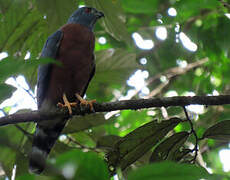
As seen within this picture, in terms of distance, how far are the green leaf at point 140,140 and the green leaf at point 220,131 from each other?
22cm

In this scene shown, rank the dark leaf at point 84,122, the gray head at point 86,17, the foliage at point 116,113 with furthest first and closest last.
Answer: the gray head at point 86,17 → the dark leaf at point 84,122 → the foliage at point 116,113

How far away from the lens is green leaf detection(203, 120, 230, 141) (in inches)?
90.1

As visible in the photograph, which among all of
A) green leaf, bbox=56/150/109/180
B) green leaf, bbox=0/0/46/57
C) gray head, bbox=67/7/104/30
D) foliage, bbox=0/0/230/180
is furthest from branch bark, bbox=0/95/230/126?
gray head, bbox=67/7/104/30

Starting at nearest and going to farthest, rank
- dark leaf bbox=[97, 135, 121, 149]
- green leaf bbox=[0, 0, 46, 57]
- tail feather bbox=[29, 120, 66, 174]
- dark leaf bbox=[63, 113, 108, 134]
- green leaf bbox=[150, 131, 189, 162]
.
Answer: green leaf bbox=[150, 131, 189, 162] < green leaf bbox=[0, 0, 46, 57] < dark leaf bbox=[97, 135, 121, 149] < tail feather bbox=[29, 120, 66, 174] < dark leaf bbox=[63, 113, 108, 134]

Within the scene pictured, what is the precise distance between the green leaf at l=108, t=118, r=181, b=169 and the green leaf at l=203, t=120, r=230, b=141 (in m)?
0.22

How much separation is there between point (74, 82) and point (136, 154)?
1.83 metres

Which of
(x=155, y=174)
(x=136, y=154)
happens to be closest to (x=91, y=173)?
(x=155, y=174)

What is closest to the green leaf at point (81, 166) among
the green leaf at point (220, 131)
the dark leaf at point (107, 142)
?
the green leaf at point (220, 131)

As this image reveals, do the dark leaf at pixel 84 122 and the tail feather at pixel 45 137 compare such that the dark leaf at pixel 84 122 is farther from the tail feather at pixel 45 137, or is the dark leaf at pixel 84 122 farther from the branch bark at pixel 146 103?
the branch bark at pixel 146 103

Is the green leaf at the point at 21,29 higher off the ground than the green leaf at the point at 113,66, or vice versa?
the green leaf at the point at 21,29

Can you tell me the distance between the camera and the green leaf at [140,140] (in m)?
2.35

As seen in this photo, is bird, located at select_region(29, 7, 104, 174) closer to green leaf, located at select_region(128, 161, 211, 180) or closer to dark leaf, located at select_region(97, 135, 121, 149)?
dark leaf, located at select_region(97, 135, 121, 149)

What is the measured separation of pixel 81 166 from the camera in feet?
3.22

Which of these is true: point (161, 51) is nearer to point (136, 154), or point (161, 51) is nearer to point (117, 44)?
point (117, 44)
